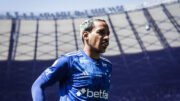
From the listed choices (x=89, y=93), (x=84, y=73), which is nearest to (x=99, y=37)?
(x=84, y=73)

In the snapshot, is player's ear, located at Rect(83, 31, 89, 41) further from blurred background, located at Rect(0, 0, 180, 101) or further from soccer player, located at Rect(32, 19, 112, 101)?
blurred background, located at Rect(0, 0, 180, 101)

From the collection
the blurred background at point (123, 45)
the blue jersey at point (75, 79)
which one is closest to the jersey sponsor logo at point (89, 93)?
the blue jersey at point (75, 79)

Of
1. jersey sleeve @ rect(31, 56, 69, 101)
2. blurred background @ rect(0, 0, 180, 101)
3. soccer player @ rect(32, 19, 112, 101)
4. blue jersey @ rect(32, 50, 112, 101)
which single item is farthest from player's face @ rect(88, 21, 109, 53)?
blurred background @ rect(0, 0, 180, 101)

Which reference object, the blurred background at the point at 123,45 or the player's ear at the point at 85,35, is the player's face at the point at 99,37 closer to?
the player's ear at the point at 85,35

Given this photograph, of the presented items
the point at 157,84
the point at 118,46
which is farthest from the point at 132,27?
the point at 157,84

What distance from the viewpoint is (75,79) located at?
1.71 metres

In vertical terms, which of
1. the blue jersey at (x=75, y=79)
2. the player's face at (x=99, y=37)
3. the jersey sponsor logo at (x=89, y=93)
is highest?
the player's face at (x=99, y=37)

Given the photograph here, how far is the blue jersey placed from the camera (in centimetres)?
162

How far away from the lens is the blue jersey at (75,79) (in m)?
1.62

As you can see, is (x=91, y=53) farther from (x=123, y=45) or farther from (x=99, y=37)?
(x=123, y=45)

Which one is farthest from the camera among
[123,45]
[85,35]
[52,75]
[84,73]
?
[123,45]

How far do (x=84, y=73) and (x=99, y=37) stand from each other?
1.19 ft

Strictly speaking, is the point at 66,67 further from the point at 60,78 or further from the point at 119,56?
the point at 119,56

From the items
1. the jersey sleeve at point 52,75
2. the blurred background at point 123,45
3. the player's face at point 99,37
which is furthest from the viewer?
the blurred background at point 123,45
